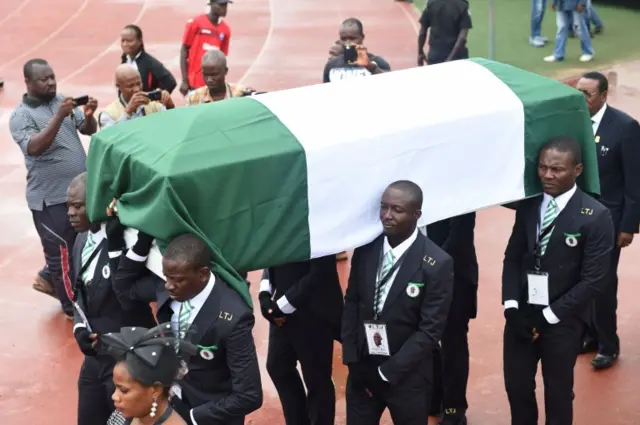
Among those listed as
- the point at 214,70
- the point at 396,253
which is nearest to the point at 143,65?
the point at 214,70

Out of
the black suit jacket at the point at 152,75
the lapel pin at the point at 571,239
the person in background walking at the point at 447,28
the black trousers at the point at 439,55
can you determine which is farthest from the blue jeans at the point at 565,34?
the lapel pin at the point at 571,239

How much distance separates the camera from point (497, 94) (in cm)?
496

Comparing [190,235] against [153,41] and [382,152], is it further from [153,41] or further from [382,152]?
[153,41]

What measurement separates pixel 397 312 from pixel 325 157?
2.57ft

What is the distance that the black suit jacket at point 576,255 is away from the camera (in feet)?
15.8

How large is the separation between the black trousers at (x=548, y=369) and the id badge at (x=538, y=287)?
14 cm

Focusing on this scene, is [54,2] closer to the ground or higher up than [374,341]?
closer to the ground

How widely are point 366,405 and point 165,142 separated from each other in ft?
5.15

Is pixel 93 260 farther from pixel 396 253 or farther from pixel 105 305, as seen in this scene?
pixel 396 253

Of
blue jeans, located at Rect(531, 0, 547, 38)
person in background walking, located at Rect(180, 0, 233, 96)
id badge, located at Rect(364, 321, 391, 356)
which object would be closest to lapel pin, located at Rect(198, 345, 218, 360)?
id badge, located at Rect(364, 321, 391, 356)

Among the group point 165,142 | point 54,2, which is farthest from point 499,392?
point 54,2

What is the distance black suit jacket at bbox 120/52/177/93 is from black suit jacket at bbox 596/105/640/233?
12.0 ft

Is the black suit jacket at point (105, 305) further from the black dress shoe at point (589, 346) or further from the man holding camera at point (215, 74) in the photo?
the black dress shoe at point (589, 346)

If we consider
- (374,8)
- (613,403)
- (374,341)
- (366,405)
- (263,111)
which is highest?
(263,111)
